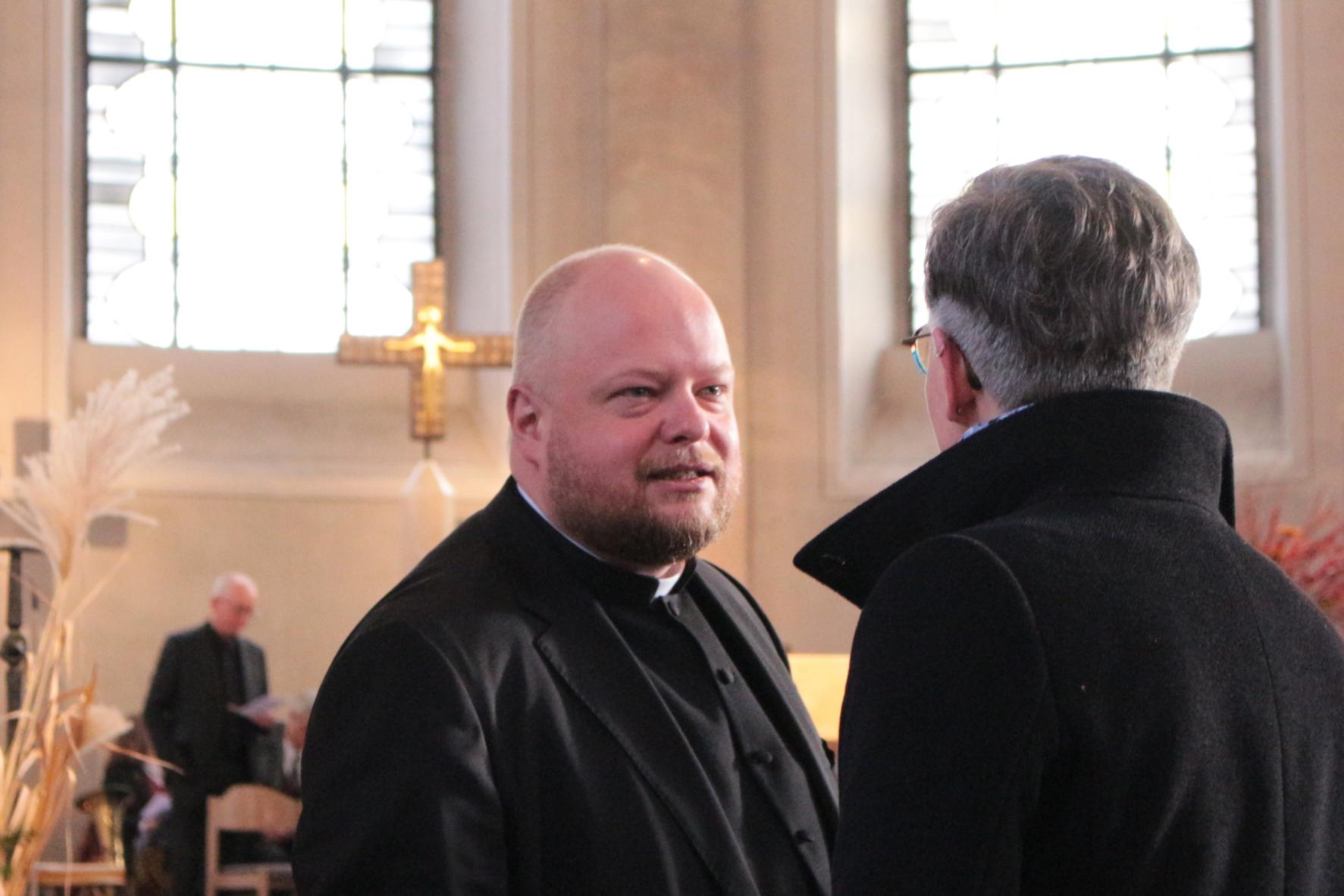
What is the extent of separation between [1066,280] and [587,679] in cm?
89

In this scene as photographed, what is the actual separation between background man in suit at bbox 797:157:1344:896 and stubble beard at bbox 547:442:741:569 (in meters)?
0.58

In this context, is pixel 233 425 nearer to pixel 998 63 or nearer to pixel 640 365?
pixel 998 63

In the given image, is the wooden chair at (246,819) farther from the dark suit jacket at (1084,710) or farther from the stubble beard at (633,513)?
the dark suit jacket at (1084,710)

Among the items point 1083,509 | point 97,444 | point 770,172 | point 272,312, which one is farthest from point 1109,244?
point 272,312

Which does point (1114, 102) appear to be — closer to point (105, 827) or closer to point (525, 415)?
point (105, 827)

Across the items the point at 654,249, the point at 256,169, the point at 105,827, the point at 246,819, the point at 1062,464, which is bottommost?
the point at 105,827

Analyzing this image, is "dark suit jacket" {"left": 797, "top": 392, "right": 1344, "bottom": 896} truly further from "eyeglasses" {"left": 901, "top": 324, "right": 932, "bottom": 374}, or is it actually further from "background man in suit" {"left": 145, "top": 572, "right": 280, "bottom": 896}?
"background man in suit" {"left": 145, "top": 572, "right": 280, "bottom": 896}

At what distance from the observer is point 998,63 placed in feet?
35.4

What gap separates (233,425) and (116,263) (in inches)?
47.2

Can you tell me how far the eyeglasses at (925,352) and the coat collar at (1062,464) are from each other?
76 mm

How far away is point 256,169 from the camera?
10.6 m

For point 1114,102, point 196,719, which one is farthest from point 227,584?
point 1114,102

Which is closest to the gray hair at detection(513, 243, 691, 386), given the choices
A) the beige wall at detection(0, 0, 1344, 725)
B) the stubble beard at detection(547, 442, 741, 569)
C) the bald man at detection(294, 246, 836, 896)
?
the bald man at detection(294, 246, 836, 896)

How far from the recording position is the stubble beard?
2379 mm
